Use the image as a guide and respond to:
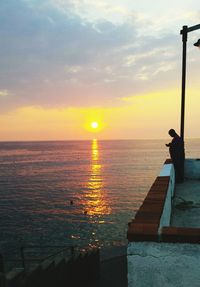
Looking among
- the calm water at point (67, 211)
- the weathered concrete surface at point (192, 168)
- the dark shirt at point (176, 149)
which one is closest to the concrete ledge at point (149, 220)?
the dark shirt at point (176, 149)

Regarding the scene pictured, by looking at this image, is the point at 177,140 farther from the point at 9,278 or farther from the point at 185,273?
the point at 9,278

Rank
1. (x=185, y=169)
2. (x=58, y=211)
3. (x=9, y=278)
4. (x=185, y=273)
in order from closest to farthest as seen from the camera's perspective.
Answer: (x=185, y=273)
(x=185, y=169)
(x=9, y=278)
(x=58, y=211)

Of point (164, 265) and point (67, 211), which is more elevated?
point (164, 265)

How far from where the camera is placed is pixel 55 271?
52.5 feet

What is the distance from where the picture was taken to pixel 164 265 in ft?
10.6

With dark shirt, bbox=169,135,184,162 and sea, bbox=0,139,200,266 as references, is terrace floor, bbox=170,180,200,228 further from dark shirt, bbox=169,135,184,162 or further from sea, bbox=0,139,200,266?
sea, bbox=0,139,200,266

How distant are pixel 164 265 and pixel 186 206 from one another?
372 centimetres

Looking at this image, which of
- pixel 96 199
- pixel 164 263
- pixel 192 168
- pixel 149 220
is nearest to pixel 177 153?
pixel 192 168

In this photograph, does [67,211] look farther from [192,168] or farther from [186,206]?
[186,206]

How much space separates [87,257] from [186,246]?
18350 millimetres

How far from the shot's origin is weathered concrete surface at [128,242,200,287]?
322cm

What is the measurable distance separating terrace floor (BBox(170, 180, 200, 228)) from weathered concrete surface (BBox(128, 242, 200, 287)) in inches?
96.1

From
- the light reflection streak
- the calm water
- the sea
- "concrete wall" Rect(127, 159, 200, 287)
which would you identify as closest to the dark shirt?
"concrete wall" Rect(127, 159, 200, 287)

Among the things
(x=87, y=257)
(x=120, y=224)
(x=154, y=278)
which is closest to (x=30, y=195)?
(x=120, y=224)
